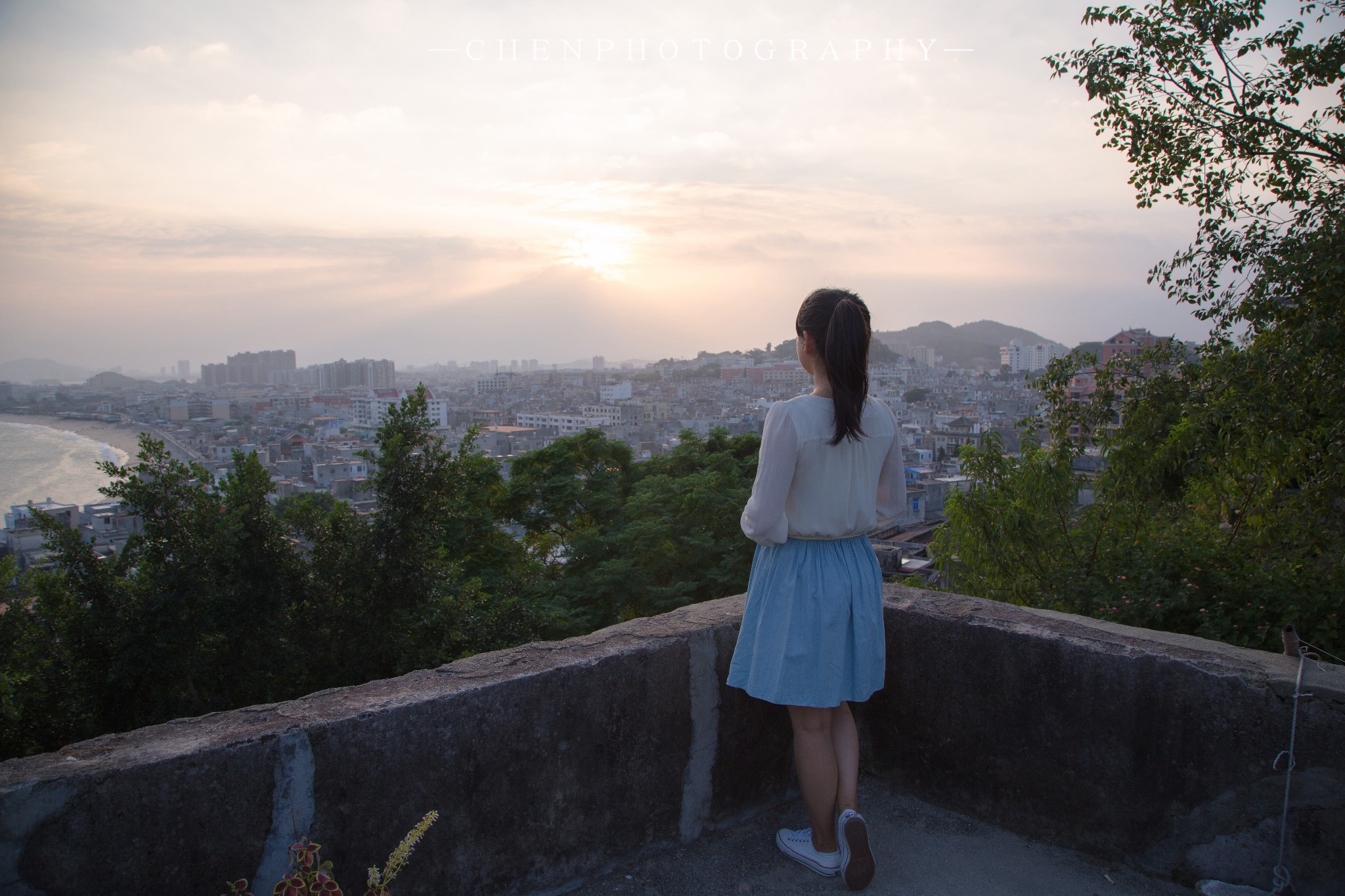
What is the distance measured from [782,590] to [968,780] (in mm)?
872

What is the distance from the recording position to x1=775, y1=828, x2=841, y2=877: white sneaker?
6.72 ft

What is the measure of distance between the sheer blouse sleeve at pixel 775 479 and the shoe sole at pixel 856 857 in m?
0.75

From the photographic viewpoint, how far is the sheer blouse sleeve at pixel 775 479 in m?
1.94

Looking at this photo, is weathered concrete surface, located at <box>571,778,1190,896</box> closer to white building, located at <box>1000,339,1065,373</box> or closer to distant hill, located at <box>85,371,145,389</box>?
distant hill, located at <box>85,371,145,389</box>

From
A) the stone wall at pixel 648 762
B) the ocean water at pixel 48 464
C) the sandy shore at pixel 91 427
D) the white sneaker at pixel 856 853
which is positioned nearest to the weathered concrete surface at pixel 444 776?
the stone wall at pixel 648 762

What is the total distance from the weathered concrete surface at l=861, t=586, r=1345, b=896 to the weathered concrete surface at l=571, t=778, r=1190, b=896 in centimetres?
5

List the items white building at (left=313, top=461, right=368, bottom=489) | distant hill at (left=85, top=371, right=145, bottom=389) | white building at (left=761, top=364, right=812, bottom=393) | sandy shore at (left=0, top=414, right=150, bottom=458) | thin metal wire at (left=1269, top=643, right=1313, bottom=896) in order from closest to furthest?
thin metal wire at (left=1269, top=643, right=1313, bottom=896) < white building at (left=313, top=461, right=368, bottom=489) < sandy shore at (left=0, top=414, right=150, bottom=458) < white building at (left=761, top=364, right=812, bottom=393) < distant hill at (left=85, top=371, right=145, bottom=389)

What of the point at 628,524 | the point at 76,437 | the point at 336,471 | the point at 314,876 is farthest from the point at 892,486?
the point at 76,437

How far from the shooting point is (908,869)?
209cm

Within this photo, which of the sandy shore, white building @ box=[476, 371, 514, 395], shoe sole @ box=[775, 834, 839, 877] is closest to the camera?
shoe sole @ box=[775, 834, 839, 877]

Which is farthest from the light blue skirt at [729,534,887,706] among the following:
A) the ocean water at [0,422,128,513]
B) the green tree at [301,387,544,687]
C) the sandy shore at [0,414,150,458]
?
the sandy shore at [0,414,150,458]

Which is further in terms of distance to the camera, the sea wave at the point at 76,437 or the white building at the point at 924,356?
the white building at the point at 924,356

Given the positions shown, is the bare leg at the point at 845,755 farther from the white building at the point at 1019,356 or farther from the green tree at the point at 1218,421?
the white building at the point at 1019,356

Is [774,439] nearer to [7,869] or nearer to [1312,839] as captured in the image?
[1312,839]
